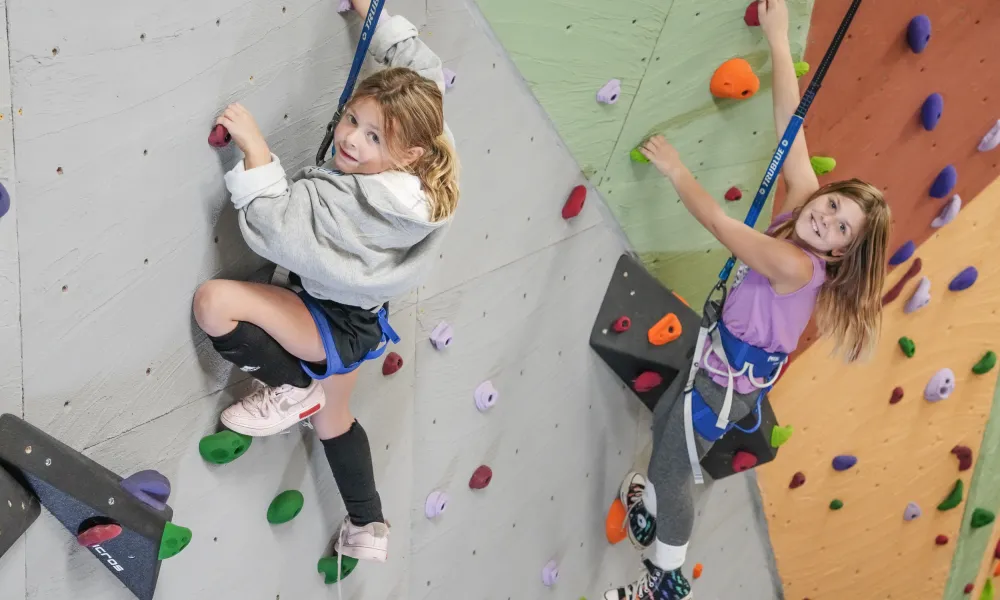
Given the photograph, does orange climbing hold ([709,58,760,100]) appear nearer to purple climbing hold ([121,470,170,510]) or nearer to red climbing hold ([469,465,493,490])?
red climbing hold ([469,465,493,490])

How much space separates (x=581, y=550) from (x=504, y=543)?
34 cm

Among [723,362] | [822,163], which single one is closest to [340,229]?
[723,362]

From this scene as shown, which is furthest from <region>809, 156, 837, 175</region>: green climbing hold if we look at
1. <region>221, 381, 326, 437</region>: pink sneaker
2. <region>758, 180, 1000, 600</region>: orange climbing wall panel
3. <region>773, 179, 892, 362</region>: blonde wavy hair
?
<region>221, 381, 326, 437</region>: pink sneaker

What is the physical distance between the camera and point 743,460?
2.67 metres

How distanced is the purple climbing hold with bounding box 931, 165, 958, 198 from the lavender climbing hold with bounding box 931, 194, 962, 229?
5 centimetres

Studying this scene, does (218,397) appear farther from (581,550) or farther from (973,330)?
(973,330)

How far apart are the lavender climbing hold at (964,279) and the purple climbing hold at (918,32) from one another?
0.78 meters

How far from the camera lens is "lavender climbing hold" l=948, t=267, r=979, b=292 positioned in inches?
113

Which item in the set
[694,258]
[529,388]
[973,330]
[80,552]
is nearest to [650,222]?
[694,258]

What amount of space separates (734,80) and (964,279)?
1140 millimetres

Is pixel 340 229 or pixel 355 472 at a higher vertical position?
pixel 340 229

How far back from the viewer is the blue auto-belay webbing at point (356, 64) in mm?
1518

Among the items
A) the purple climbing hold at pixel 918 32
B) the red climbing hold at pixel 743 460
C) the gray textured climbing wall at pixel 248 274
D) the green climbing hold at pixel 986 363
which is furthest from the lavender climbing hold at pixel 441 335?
the green climbing hold at pixel 986 363

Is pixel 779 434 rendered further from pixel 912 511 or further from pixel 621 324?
pixel 912 511
